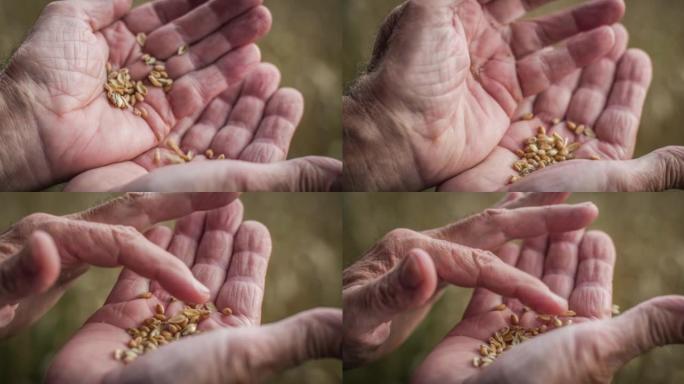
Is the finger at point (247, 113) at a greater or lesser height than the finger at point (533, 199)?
greater

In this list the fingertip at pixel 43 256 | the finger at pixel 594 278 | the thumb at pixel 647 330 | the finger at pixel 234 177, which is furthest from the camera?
the finger at pixel 594 278

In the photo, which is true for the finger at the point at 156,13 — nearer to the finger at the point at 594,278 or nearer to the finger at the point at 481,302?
the finger at the point at 481,302

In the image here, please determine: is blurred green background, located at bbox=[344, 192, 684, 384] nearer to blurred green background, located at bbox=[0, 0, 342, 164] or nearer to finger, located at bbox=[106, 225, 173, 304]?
blurred green background, located at bbox=[0, 0, 342, 164]

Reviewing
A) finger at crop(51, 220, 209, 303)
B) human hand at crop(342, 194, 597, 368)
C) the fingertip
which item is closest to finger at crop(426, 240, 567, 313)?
human hand at crop(342, 194, 597, 368)

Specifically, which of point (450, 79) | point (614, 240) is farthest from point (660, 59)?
point (450, 79)

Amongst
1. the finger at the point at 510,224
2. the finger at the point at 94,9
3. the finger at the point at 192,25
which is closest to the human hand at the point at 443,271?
the finger at the point at 510,224

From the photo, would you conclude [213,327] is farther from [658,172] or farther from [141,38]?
[658,172]
